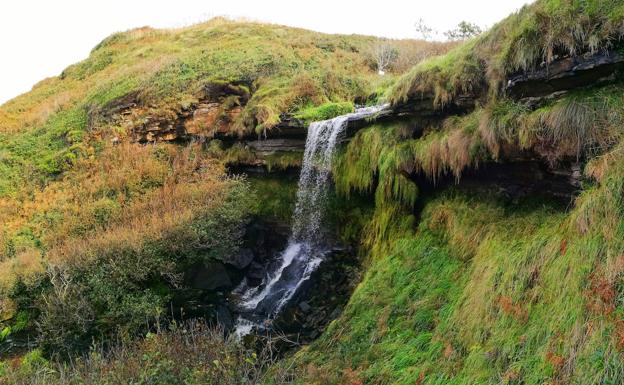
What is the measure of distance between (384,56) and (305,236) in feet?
42.0

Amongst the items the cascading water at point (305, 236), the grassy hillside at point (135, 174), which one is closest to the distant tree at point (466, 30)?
the grassy hillside at point (135, 174)

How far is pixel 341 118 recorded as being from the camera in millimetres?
10852

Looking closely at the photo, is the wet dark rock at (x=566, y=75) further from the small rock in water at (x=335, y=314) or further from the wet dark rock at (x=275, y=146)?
the wet dark rock at (x=275, y=146)

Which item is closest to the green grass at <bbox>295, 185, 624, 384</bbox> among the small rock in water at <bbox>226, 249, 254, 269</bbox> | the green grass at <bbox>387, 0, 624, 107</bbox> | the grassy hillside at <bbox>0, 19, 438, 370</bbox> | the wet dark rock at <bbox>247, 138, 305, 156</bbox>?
the green grass at <bbox>387, 0, 624, 107</bbox>

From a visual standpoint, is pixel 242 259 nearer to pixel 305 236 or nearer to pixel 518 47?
pixel 305 236

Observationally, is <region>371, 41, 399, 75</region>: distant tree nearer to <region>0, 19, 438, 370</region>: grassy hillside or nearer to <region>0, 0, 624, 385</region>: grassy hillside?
<region>0, 19, 438, 370</region>: grassy hillside

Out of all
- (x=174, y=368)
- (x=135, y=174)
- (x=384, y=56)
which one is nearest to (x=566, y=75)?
(x=174, y=368)

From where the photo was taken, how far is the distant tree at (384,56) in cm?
2037

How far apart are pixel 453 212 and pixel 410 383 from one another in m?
3.31

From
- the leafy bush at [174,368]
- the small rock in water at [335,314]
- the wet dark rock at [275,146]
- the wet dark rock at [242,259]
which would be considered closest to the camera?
the leafy bush at [174,368]

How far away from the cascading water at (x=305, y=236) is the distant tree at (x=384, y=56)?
385 inches

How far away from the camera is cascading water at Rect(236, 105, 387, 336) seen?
31.5 feet

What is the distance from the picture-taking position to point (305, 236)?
38.2 ft

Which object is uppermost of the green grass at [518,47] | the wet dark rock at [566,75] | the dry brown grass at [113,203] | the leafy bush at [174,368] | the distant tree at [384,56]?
the distant tree at [384,56]
